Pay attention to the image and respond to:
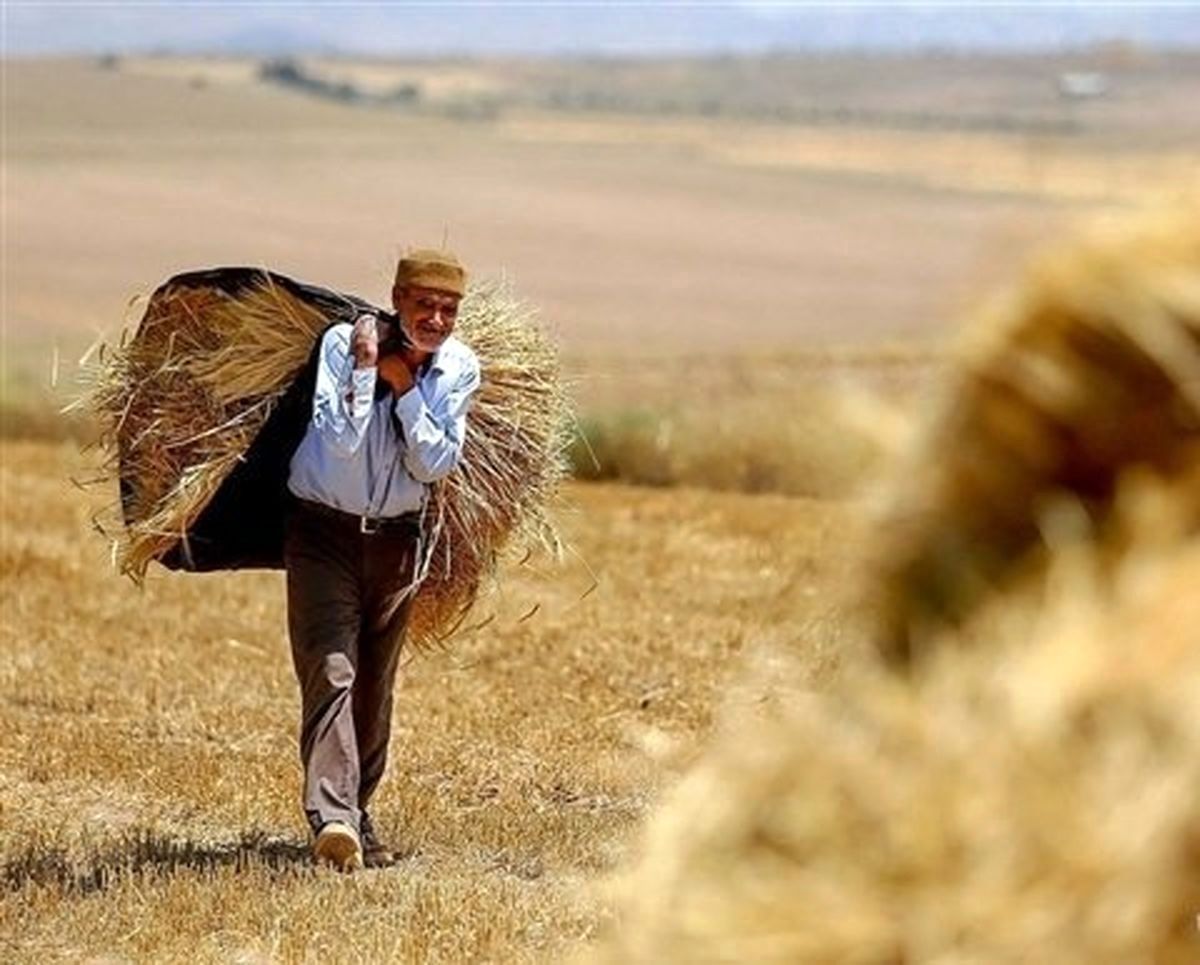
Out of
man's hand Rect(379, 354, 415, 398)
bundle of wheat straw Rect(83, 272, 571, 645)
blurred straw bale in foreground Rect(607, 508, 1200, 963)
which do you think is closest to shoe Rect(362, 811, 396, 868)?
bundle of wheat straw Rect(83, 272, 571, 645)

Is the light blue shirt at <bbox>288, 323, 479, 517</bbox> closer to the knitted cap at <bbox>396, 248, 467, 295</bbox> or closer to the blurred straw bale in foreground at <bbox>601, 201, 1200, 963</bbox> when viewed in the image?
the knitted cap at <bbox>396, 248, 467, 295</bbox>

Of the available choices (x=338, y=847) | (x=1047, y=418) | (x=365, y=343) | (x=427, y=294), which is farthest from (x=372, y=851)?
(x=1047, y=418)

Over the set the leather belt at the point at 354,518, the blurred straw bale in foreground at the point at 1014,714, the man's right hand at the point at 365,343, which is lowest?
the leather belt at the point at 354,518

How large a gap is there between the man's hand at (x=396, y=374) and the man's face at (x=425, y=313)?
0.08 meters

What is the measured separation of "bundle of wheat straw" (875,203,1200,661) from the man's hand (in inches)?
182

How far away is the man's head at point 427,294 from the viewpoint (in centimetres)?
813

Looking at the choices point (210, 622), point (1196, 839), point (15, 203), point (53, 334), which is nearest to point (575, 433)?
point (210, 622)

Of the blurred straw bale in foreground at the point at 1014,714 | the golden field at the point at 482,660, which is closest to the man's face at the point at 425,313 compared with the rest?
the golden field at the point at 482,660

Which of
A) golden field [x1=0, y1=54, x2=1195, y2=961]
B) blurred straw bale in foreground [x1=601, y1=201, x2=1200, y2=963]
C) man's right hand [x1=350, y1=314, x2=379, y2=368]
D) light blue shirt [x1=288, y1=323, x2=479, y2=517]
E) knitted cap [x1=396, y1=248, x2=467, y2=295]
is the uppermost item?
blurred straw bale in foreground [x1=601, y1=201, x2=1200, y2=963]

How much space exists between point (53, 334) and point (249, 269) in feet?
83.7

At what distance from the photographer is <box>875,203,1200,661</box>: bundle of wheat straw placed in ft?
11.4

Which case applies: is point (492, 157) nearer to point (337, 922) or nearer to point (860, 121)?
point (860, 121)

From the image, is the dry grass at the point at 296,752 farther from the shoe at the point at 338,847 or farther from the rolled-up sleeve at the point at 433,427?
the rolled-up sleeve at the point at 433,427

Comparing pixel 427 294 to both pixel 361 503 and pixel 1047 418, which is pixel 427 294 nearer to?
pixel 361 503
